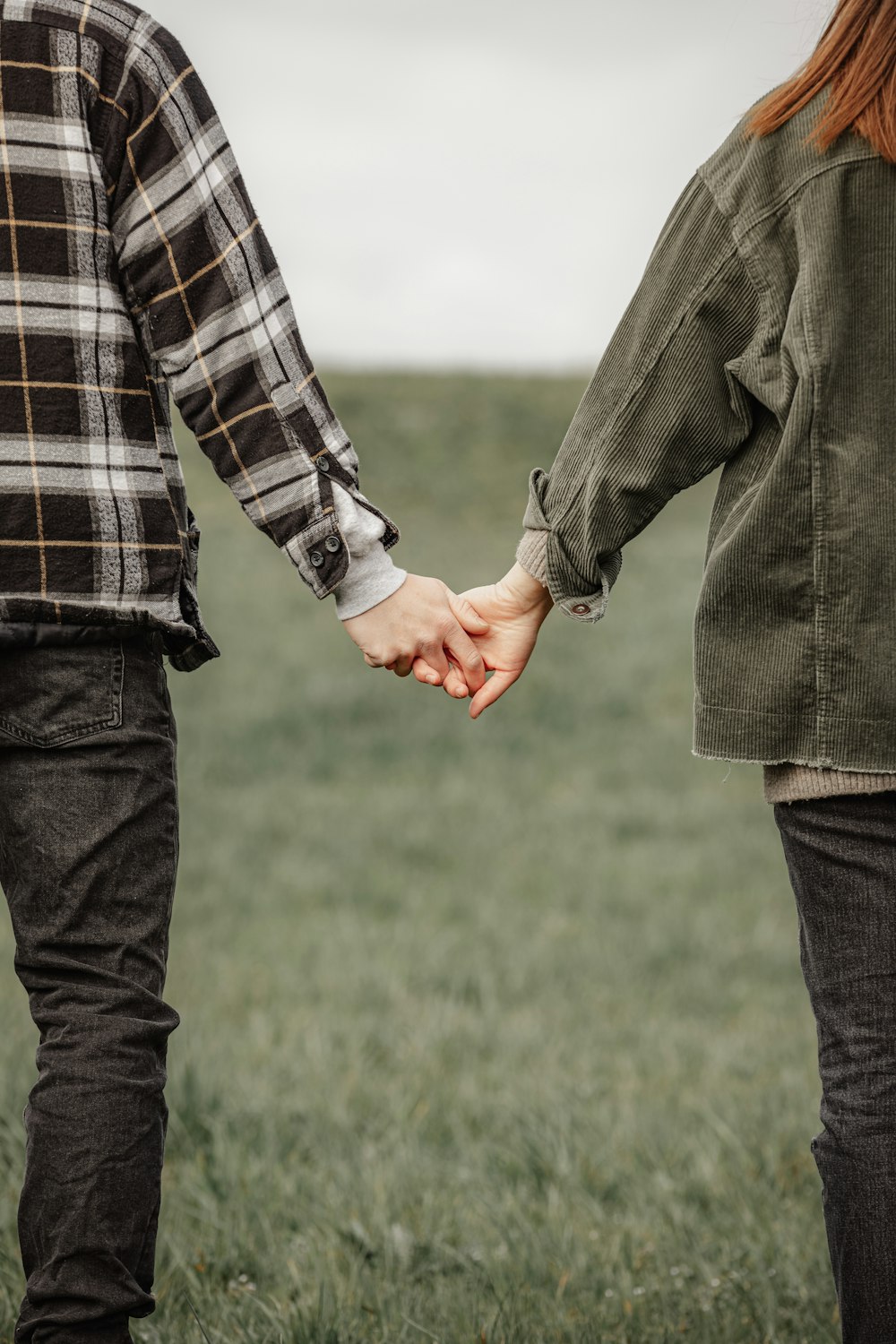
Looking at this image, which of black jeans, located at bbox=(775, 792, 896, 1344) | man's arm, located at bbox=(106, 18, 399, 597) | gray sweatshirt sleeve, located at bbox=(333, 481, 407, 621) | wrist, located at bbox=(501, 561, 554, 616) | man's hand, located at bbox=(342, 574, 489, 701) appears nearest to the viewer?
black jeans, located at bbox=(775, 792, 896, 1344)

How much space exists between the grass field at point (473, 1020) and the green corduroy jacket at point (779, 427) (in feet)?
2.67

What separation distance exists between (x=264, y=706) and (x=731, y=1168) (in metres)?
6.42

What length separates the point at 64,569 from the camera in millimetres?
1798

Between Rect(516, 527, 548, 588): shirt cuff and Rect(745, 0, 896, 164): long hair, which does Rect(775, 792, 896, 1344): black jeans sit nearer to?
Rect(516, 527, 548, 588): shirt cuff

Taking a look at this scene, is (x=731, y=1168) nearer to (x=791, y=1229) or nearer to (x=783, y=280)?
(x=791, y=1229)

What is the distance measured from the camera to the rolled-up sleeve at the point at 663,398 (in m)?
1.88

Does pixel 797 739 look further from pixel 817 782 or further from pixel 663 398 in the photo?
pixel 663 398

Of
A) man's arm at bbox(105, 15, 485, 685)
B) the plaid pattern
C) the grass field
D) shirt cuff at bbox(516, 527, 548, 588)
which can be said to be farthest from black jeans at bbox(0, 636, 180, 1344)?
shirt cuff at bbox(516, 527, 548, 588)

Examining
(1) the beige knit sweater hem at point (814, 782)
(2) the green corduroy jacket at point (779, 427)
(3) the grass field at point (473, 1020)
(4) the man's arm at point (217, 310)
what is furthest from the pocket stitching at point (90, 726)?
(3) the grass field at point (473, 1020)

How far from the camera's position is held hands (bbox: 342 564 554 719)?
210 cm

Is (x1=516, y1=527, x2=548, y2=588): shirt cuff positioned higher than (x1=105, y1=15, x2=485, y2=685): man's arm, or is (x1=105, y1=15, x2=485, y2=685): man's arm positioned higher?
(x1=105, y1=15, x2=485, y2=685): man's arm

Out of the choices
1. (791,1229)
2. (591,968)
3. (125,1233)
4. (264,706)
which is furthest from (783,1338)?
(264,706)

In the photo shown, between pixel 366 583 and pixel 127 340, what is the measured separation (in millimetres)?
457

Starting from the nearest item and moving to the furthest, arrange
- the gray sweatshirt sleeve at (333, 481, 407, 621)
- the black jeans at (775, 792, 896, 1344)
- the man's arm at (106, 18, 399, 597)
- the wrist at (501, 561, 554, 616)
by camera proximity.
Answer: the black jeans at (775, 792, 896, 1344) → the man's arm at (106, 18, 399, 597) → the gray sweatshirt sleeve at (333, 481, 407, 621) → the wrist at (501, 561, 554, 616)
